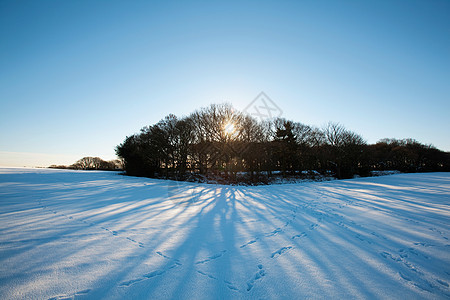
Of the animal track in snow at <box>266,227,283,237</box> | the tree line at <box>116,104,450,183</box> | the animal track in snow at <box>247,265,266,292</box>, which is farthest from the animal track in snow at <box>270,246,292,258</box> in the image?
the tree line at <box>116,104,450,183</box>

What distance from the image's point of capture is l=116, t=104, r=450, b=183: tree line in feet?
76.5

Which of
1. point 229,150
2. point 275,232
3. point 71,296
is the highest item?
point 229,150

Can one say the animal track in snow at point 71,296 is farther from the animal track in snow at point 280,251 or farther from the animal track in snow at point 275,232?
the animal track in snow at point 275,232

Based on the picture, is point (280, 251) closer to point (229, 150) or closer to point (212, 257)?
point (212, 257)

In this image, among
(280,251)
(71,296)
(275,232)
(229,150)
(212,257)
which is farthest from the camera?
(229,150)

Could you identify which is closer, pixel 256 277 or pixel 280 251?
pixel 256 277

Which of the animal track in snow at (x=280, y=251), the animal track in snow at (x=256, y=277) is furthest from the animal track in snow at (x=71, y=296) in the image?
the animal track in snow at (x=280, y=251)

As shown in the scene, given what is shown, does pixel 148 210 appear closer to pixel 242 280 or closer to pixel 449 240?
pixel 242 280

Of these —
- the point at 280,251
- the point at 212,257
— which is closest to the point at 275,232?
the point at 280,251

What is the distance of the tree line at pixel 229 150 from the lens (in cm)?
2333

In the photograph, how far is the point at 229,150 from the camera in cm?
2259

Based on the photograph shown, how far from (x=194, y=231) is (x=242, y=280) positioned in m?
2.45

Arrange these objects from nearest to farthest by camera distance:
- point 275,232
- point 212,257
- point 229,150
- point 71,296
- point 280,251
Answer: point 71,296 → point 212,257 → point 280,251 → point 275,232 → point 229,150

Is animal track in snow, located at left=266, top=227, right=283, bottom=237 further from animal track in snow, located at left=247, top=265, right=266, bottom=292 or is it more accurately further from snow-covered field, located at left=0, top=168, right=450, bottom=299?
animal track in snow, located at left=247, top=265, right=266, bottom=292
